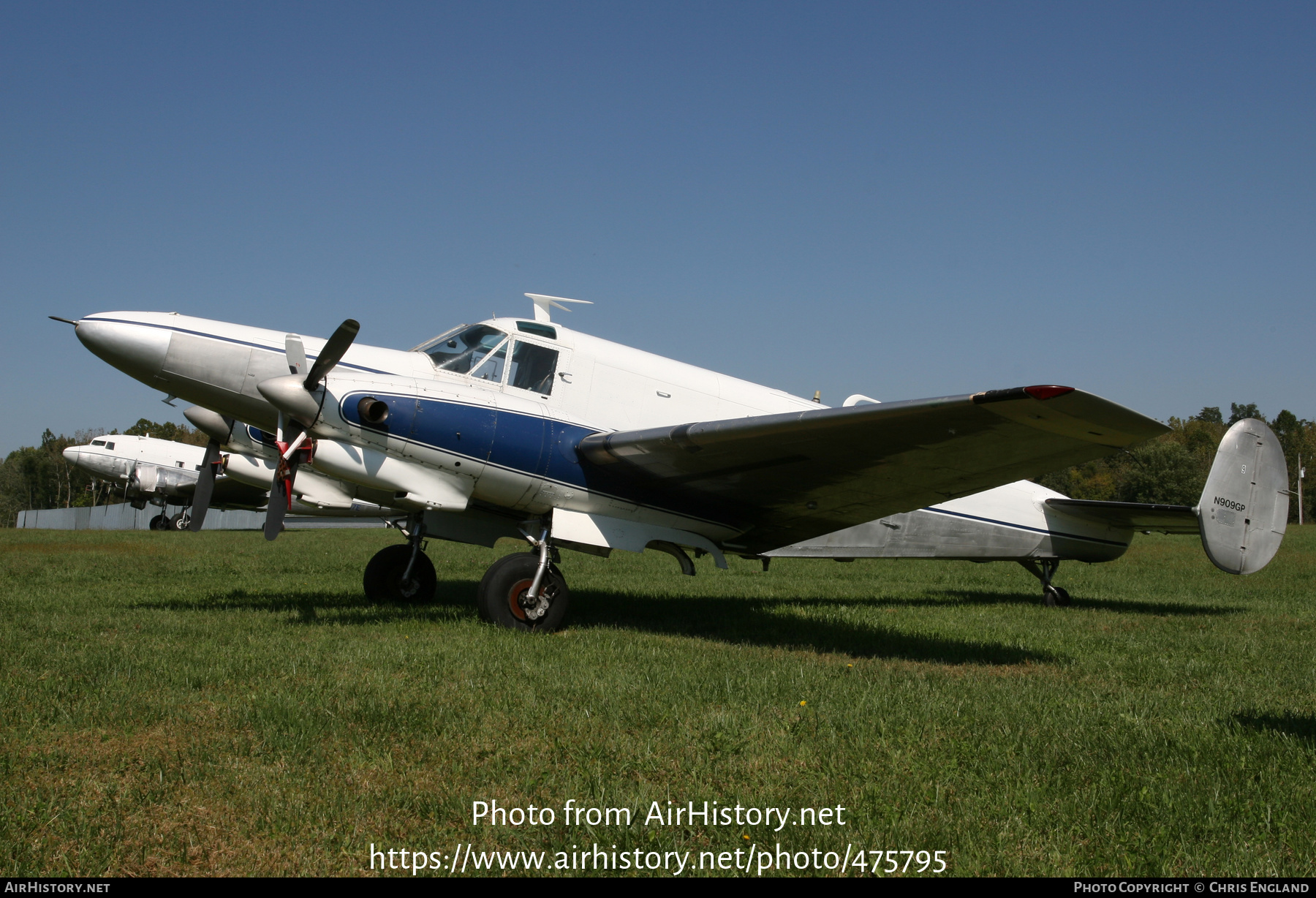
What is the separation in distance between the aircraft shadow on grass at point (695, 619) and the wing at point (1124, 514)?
372cm

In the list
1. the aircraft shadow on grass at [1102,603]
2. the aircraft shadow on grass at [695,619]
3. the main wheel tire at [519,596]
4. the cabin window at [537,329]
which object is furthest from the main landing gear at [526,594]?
the aircraft shadow on grass at [1102,603]

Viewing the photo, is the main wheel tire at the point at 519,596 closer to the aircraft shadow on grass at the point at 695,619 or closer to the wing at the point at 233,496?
the aircraft shadow on grass at the point at 695,619

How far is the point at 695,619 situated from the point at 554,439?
304 cm

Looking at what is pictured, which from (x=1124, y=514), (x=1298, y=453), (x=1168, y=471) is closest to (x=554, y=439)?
(x=1124, y=514)

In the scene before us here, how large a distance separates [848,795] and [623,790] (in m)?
1.03

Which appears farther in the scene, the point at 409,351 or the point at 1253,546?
the point at 1253,546

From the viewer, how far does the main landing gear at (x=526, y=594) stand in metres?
8.21

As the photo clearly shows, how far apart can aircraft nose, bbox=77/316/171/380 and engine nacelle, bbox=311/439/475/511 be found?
68.9 inches

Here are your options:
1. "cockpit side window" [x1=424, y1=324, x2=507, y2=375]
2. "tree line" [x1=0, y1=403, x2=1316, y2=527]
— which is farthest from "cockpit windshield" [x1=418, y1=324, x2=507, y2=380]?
"tree line" [x1=0, y1=403, x2=1316, y2=527]

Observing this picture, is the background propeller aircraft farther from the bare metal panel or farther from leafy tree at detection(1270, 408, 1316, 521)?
leafy tree at detection(1270, 408, 1316, 521)

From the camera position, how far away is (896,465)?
8078mm

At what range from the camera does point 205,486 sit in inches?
399
